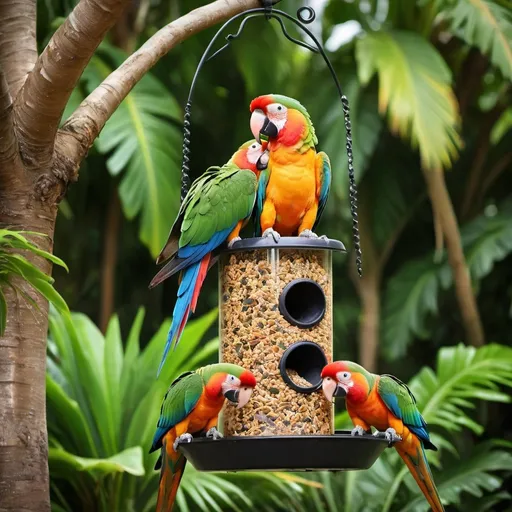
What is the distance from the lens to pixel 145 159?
261 inches

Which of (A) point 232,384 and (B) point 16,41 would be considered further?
(B) point 16,41

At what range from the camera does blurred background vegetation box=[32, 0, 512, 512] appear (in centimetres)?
534

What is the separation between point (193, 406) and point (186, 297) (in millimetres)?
339

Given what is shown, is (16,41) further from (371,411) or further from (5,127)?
(371,411)

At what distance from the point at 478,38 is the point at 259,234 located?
4.31 metres

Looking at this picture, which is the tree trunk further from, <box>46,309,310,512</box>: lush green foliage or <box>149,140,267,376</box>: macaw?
<box>46,309,310,512</box>: lush green foliage

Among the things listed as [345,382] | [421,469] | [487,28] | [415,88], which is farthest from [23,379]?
[487,28]

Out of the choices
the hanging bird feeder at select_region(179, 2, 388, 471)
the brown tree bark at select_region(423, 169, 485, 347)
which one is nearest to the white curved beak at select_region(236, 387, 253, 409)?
the hanging bird feeder at select_region(179, 2, 388, 471)

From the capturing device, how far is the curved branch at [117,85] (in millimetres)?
3285

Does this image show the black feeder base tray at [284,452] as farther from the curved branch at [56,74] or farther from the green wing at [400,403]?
the curved branch at [56,74]

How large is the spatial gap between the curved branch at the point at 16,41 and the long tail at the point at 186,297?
0.95m

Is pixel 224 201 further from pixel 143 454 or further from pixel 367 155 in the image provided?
pixel 367 155

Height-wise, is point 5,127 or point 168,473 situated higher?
point 5,127

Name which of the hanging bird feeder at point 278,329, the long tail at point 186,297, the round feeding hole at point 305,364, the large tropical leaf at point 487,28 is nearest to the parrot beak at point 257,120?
the hanging bird feeder at point 278,329
